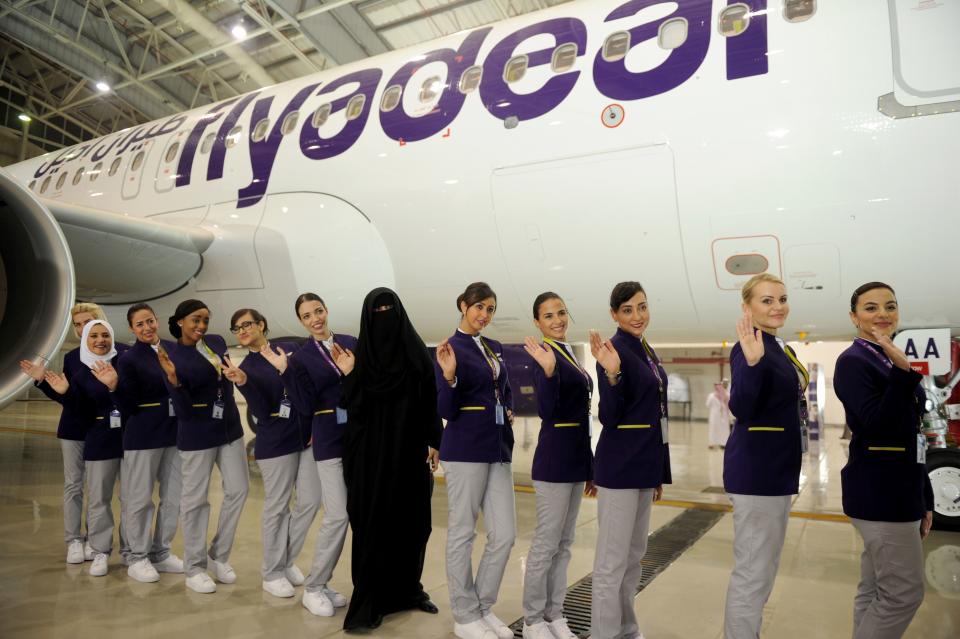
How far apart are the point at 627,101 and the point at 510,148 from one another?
2.86 feet

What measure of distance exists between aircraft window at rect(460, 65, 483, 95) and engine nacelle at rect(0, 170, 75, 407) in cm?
290

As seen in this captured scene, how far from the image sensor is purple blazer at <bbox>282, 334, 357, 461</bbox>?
3.56 meters

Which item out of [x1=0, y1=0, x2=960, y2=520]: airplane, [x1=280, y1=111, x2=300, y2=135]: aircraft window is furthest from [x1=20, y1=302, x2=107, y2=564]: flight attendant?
[x1=280, y1=111, x2=300, y2=135]: aircraft window

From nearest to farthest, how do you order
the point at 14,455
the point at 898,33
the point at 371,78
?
the point at 898,33 < the point at 371,78 < the point at 14,455

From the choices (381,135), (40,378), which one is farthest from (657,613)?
(381,135)

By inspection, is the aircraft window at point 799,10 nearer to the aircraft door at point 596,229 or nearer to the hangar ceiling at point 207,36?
the aircraft door at point 596,229

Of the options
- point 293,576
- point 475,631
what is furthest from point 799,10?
point 293,576

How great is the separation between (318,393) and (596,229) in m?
2.19

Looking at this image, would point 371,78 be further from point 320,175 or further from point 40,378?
point 40,378

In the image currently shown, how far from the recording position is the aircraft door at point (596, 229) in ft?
15.1

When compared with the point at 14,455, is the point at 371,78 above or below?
above

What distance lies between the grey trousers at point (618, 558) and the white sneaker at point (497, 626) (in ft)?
1.40

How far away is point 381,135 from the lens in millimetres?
5746

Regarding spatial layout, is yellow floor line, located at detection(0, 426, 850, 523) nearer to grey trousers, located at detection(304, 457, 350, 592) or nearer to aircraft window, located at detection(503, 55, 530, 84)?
grey trousers, located at detection(304, 457, 350, 592)
